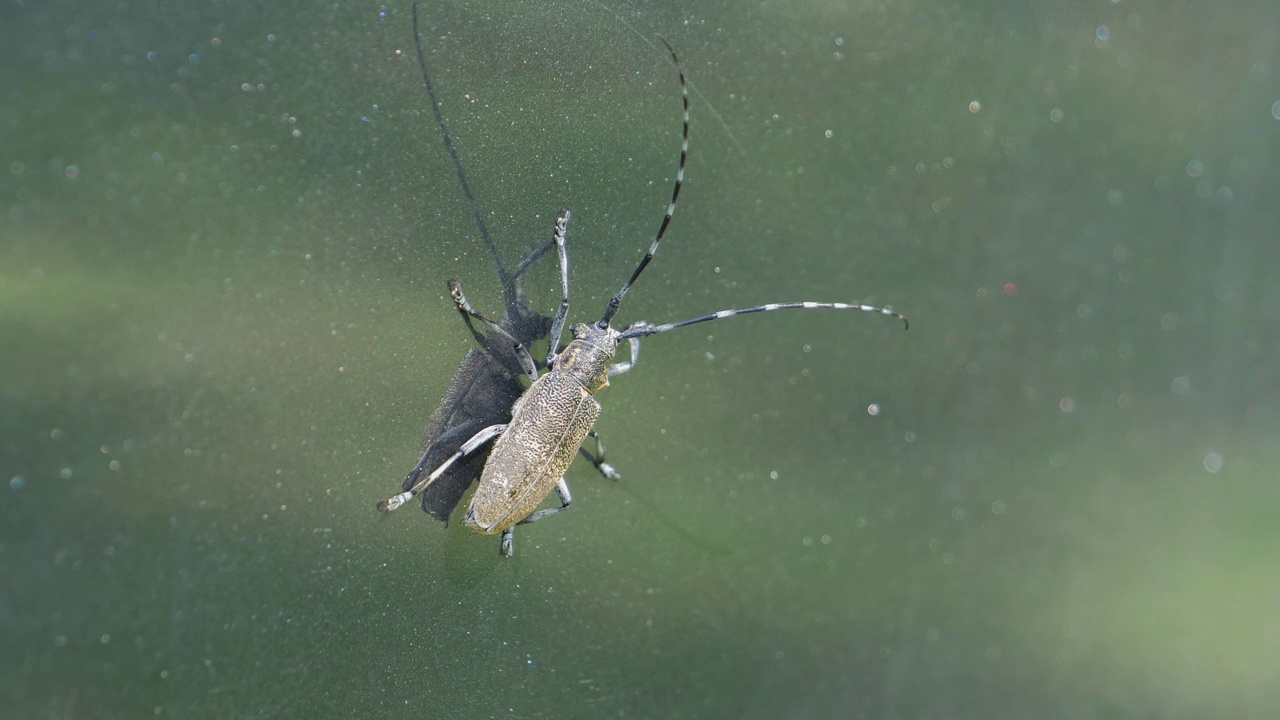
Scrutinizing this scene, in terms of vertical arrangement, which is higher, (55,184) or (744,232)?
(55,184)

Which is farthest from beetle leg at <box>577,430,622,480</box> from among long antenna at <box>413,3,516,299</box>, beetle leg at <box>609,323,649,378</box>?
long antenna at <box>413,3,516,299</box>

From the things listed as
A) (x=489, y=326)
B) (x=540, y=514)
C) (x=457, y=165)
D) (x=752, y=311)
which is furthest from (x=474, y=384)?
(x=752, y=311)

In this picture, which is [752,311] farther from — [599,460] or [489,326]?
[489,326]

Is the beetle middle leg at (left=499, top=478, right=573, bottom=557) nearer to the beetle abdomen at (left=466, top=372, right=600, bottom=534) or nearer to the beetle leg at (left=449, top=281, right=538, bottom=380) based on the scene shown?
the beetle abdomen at (left=466, top=372, right=600, bottom=534)

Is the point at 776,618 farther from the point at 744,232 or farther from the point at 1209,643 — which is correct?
the point at 1209,643

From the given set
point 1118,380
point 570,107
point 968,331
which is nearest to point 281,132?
point 570,107

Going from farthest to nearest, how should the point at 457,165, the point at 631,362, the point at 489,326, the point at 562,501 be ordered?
the point at 631,362 → the point at 562,501 → the point at 489,326 → the point at 457,165

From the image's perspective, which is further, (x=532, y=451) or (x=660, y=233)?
(x=660, y=233)
